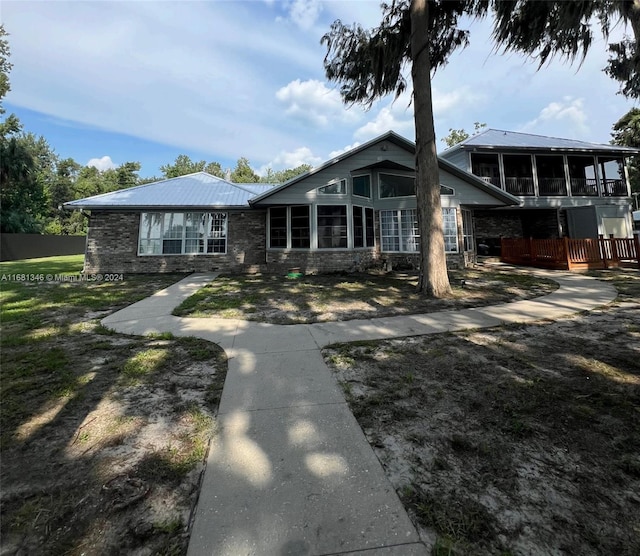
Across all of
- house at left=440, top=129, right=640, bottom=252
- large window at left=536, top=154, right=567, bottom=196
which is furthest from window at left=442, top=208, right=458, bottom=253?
large window at left=536, top=154, right=567, bottom=196

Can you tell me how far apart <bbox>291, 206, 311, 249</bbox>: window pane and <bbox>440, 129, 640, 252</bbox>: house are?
37.8 ft

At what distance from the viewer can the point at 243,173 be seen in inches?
2159

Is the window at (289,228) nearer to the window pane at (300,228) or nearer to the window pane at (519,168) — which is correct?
the window pane at (300,228)

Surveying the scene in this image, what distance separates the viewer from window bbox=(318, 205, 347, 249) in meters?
13.8

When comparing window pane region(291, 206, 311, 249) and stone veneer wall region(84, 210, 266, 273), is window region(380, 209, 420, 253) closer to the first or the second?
window pane region(291, 206, 311, 249)

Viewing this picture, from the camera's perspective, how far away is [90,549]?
5.35ft

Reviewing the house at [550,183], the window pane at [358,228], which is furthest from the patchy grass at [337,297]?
the house at [550,183]

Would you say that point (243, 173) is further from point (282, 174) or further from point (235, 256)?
point (235, 256)

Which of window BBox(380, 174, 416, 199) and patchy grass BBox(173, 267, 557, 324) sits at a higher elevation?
window BBox(380, 174, 416, 199)

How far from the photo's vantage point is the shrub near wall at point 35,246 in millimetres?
24094

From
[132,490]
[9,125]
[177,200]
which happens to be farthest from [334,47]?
[9,125]

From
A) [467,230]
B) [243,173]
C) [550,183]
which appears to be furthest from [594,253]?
[243,173]

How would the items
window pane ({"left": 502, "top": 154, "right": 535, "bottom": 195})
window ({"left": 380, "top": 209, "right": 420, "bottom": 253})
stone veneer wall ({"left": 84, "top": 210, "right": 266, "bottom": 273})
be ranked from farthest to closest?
1. window pane ({"left": 502, "top": 154, "right": 535, "bottom": 195})
2. window ({"left": 380, "top": 209, "right": 420, "bottom": 253})
3. stone veneer wall ({"left": 84, "top": 210, "right": 266, "bottom": 273})

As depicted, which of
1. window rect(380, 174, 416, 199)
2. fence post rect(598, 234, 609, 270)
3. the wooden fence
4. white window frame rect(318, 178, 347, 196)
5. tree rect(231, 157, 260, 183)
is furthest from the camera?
tree rect(231, 157, 260, 183)
